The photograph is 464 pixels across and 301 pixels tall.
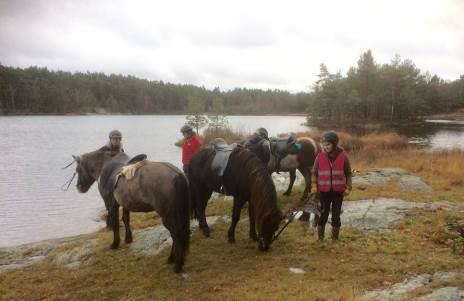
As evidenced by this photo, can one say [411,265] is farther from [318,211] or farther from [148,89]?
[148,89]

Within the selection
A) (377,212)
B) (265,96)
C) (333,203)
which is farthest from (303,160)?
(265,96)

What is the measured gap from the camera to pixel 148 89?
4779 inches

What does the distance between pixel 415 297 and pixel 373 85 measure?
5216 centimetres

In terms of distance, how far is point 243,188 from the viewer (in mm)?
5949

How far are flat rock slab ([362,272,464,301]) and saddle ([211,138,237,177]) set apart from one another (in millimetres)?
2985

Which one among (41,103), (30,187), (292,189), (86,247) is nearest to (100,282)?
(86,247)

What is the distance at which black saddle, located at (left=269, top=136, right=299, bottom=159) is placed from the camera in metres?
8.20

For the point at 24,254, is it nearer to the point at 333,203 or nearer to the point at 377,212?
the point at 333,203

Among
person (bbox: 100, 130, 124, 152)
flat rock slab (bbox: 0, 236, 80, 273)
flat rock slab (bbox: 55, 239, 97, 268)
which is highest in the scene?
person (bbox: 100, 130, 124, 152)

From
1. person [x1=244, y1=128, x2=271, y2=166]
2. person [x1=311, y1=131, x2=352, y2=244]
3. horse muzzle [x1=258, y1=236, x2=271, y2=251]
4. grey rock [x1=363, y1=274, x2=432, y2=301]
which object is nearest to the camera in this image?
grey rock [x1=363, y1=274, x2=432, y2=301]

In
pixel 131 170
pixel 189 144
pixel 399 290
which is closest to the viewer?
pixel 399 290

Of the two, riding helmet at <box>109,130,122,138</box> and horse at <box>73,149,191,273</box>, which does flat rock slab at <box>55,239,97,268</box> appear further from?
riding helmet at <box>109,130,122,138</box>

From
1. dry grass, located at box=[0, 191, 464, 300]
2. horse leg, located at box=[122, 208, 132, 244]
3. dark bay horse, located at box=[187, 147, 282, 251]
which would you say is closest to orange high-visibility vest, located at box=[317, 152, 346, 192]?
dark bay horse, located at box=[187, 147, 282, 251]

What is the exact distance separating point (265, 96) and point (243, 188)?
14250 cm
